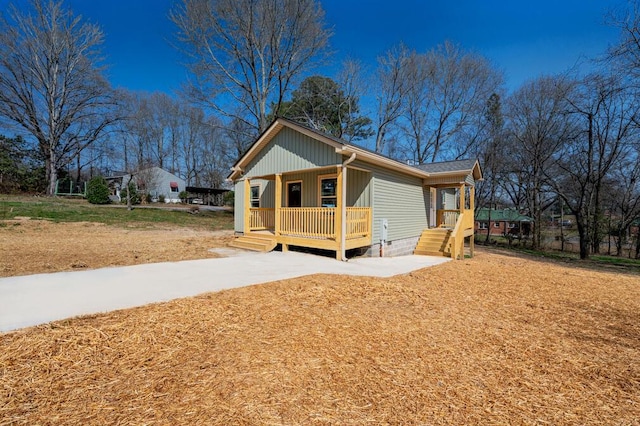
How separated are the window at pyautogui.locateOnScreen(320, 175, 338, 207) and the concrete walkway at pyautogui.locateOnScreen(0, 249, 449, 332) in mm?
2855

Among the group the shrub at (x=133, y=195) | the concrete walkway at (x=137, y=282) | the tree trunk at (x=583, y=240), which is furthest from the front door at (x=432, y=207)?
the shrub at (x=133, y=195)

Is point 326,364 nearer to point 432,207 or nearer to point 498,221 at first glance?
point 432,207

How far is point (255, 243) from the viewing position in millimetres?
10477

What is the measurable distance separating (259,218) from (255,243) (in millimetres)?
1923

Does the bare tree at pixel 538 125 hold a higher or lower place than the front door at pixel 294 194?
higher

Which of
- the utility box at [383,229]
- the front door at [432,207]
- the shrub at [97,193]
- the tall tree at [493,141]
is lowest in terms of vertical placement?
the utility box at [383,229]

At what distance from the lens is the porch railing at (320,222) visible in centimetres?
911

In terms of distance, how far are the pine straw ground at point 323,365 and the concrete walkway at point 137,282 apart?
1.79ft

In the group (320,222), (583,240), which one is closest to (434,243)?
(320,222)

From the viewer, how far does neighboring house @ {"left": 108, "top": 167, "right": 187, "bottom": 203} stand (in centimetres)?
2738

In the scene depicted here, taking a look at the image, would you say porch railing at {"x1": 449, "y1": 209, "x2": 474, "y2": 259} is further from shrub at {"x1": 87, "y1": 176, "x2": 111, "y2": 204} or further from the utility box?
shrub at {"x1": 87, "y1": 176, "x2": 111, "y2": 204}

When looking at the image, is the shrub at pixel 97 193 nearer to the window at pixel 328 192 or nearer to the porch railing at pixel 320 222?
the porch railing at pixel 320 222

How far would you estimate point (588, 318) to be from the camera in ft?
14.1

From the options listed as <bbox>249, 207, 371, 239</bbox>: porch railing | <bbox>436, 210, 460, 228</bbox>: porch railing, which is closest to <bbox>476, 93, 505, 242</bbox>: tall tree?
<bbox>436, 210, 460, 228</bbox>: porch railing
